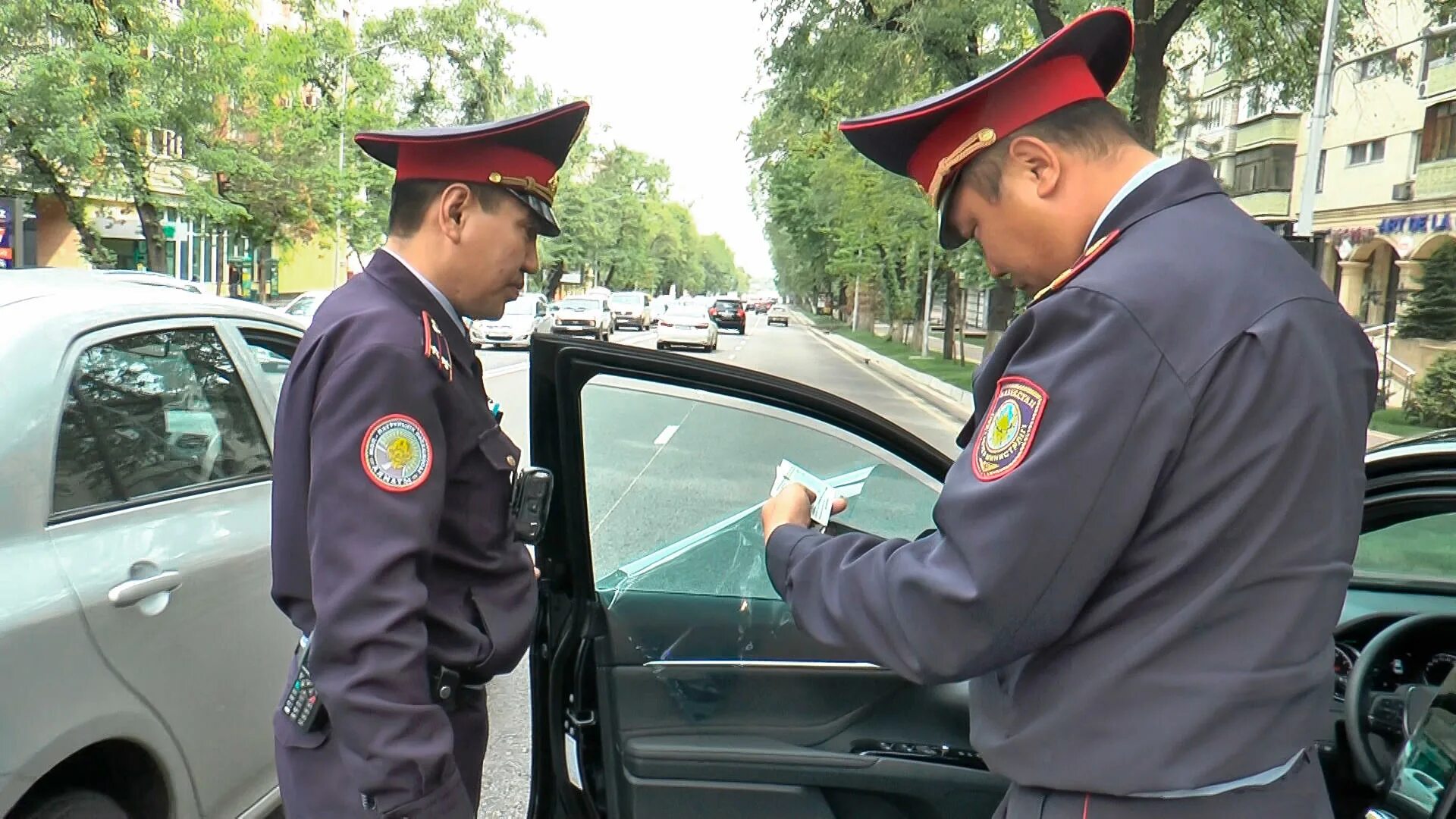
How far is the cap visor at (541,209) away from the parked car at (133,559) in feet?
3.62

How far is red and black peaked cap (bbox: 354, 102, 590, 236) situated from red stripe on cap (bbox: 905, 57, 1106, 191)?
0.79 metres

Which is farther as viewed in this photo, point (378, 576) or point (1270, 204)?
point (1270, 204)

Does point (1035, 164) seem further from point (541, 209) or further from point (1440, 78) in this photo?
point (1440, 78)

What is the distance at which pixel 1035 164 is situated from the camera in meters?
1.35

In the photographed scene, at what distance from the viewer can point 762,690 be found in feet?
6.85

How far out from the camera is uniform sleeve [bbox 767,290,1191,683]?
3.74 ft

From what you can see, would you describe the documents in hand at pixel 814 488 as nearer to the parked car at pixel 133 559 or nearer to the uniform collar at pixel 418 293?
the uniform collar at pixel 418 293

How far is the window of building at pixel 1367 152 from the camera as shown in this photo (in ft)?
86.3

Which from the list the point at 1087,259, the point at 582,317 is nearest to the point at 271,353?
the point at 1087,259

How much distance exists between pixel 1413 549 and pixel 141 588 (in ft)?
10.4

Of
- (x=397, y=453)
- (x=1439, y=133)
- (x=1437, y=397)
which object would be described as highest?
(x=1439, y=133)

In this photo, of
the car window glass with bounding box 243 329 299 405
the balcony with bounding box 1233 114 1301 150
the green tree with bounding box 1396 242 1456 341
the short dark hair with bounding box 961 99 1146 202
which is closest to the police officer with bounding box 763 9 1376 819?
the short dark hair with bounding box 961 99 1146 202

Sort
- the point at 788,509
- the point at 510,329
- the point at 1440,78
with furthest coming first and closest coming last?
the point at 510,329 < the point at 1440,78 < the point at 788,509

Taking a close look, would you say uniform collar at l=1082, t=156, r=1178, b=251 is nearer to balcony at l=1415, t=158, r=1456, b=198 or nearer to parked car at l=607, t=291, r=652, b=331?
balcony at l=1415, t=158, r=1456, b=198
